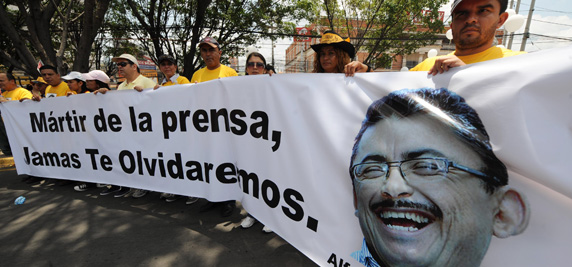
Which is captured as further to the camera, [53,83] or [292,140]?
[53,83]

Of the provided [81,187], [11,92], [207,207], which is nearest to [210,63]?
[207,207]

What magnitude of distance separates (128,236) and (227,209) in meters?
1.00

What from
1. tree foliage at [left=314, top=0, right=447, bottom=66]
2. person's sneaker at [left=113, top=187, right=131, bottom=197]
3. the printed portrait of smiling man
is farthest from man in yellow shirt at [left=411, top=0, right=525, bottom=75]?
tree foliage at [left=314, top=0, right=447, bottom=66]

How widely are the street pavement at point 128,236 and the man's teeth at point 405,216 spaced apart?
1.05m

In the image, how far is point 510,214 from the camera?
1.17 m

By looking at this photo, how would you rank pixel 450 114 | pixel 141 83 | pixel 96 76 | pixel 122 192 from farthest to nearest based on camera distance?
1. pixel 96 76
2. pixel 122 192
3. pixel 141 83
4. pixel 450 114

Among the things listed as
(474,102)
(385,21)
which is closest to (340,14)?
(385,21)

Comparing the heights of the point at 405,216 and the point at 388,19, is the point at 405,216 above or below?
below

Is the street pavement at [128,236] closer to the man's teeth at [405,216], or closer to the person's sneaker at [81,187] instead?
the person's sneaker at [81,187]

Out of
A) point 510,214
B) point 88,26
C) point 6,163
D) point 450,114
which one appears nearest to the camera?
point 510,214

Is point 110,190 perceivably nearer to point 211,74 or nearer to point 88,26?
point 211,74

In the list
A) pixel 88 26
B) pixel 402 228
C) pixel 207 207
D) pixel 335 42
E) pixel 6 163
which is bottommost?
pixel 6 163

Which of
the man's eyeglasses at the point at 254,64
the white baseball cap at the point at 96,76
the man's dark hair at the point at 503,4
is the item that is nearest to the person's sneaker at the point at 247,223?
the man's eyeglasses at the point at 254,64

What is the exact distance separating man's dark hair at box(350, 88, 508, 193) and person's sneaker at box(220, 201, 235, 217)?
2.05 metres
